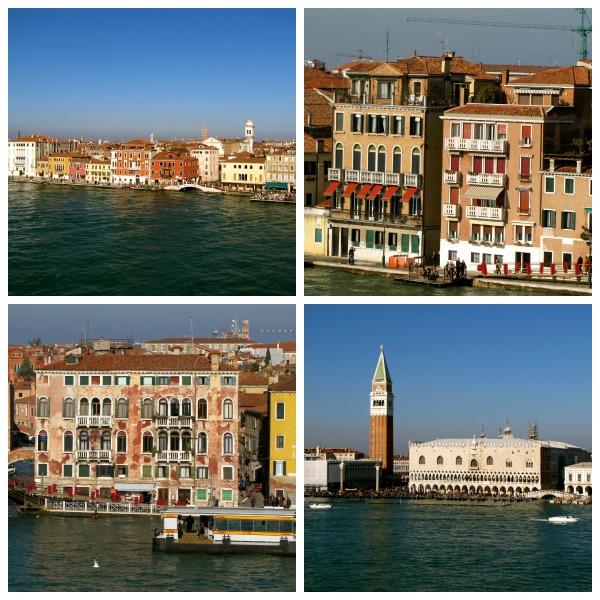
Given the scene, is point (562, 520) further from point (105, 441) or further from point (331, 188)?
point (105, 441)

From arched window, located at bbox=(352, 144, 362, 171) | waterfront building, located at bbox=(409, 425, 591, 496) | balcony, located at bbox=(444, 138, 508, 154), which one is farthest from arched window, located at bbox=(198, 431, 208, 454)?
waterfront building, located at bbox=(409, 425, 591, 496)

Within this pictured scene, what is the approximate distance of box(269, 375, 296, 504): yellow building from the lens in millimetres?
18031

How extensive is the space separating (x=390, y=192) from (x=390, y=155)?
435 millimetres

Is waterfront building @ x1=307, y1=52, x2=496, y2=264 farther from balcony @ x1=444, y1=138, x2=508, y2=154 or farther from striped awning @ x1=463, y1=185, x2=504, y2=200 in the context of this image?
striped awning @ x1=463, y1=185, x2=504, y2=200

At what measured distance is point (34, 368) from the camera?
1900 centimetres

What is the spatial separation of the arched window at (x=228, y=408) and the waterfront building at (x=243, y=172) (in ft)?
18.6

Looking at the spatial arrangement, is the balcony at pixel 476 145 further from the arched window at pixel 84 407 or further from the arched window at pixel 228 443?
the arched window at pixel 84 407

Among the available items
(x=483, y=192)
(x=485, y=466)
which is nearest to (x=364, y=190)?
(x=483, y=192)

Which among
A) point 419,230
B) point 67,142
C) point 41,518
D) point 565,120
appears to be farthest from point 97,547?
point 67,142

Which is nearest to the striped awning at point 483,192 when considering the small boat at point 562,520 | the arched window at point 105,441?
the arched window at point 105,441

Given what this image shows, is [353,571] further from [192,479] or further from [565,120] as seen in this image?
[565,120]

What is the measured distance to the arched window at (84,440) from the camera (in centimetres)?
1869

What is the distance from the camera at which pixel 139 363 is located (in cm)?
1866

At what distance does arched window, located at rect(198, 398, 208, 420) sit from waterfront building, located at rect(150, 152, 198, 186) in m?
7.85
